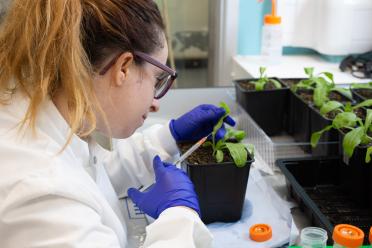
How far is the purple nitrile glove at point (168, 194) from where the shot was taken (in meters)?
0.85

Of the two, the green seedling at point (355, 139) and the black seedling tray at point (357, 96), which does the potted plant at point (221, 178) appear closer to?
the green seedling at point (355, 139)

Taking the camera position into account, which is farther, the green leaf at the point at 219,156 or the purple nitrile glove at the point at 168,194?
the green leaf at the point at 219,156

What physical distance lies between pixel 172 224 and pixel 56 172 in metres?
0.24

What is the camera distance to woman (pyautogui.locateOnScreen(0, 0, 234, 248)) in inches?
25.2

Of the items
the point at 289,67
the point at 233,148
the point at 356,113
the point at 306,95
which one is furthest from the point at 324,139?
the point at 289,67

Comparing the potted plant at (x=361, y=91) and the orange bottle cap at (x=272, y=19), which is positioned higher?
the orange bottle cap at (x=272, y=19)

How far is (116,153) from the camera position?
4.01 ft

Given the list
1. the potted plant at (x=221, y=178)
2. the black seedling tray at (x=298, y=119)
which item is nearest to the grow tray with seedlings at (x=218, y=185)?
the potted plant at (x=221, y=178)

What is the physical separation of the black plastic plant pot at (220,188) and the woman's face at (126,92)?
0.58 ft

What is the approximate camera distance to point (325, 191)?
42.2 inches

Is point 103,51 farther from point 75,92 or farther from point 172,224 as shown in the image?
point 172,224

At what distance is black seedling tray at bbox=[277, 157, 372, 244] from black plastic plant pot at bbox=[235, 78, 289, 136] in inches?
12.1

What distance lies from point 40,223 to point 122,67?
1.01ft

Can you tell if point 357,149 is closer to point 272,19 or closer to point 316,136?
point 316,136
